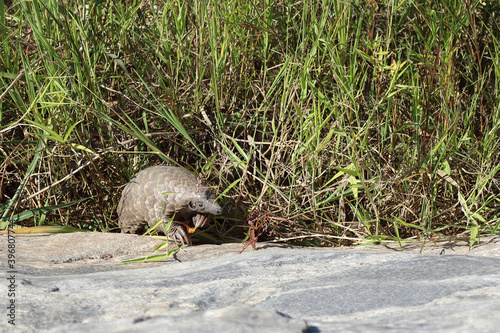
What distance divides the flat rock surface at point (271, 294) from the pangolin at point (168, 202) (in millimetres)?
455

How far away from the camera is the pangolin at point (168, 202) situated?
8.30 feet

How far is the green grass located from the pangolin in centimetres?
11

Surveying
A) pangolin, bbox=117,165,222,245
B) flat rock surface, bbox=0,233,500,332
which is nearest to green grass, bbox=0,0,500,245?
pangolin, bbox=117,165,222,245

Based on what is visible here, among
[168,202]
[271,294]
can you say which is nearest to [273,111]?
[168,202]

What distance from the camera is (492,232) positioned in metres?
2.18

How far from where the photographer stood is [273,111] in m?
2.73

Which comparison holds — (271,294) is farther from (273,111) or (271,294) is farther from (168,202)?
(273,111)

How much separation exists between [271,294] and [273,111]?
4.66 ft

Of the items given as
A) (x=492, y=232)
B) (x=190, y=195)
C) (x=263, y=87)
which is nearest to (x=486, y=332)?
(x=492, y=232)

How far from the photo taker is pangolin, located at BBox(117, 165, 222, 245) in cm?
253

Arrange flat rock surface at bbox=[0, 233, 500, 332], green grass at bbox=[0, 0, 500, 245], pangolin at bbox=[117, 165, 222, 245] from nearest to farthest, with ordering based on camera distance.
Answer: flat rock surface at bbox=[0, 233, 500, 332]
green grass at bbox=[0, 0, 500, 245]
pangolin at bbox=[117, 165, 222, 245]

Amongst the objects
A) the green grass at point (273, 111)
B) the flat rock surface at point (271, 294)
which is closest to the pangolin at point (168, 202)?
the green grass at point (273, 111)

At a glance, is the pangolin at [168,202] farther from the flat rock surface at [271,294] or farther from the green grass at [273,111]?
the flat rock surface at [271,294]

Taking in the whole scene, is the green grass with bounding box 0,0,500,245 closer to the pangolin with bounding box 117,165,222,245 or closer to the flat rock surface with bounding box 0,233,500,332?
the pangolin with bounding box 117,165,222,245
